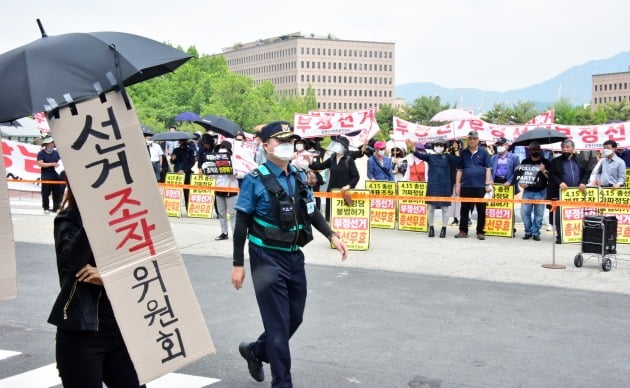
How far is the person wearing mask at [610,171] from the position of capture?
15242 mm

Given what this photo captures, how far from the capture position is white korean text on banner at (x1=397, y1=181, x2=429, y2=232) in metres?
16.4

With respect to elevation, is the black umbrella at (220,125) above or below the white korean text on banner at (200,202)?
above

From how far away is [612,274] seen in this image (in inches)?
441

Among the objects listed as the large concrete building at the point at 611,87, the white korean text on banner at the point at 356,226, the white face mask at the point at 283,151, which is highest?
the large concrete building at the point at 611,87

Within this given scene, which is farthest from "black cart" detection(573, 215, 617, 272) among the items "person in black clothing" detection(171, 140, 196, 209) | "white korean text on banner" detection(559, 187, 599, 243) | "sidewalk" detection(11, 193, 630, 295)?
"person in black clothing" detection(171, 140, 196, 209)

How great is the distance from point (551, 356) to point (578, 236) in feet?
25.5

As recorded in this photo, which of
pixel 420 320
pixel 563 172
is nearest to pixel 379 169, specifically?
pixel 563 172

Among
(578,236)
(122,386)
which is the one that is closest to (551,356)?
(122,386)

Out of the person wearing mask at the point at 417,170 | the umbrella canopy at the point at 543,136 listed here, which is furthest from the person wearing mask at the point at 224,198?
the person wearing mask at the point at 417,170

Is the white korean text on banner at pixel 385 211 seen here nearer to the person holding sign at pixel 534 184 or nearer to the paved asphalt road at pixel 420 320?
the person holding sign at pixel 534 184

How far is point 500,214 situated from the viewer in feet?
51.3

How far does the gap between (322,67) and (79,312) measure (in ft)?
622

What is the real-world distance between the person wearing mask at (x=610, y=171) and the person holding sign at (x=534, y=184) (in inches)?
49.5

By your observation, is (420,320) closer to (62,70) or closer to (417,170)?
(62,70)
